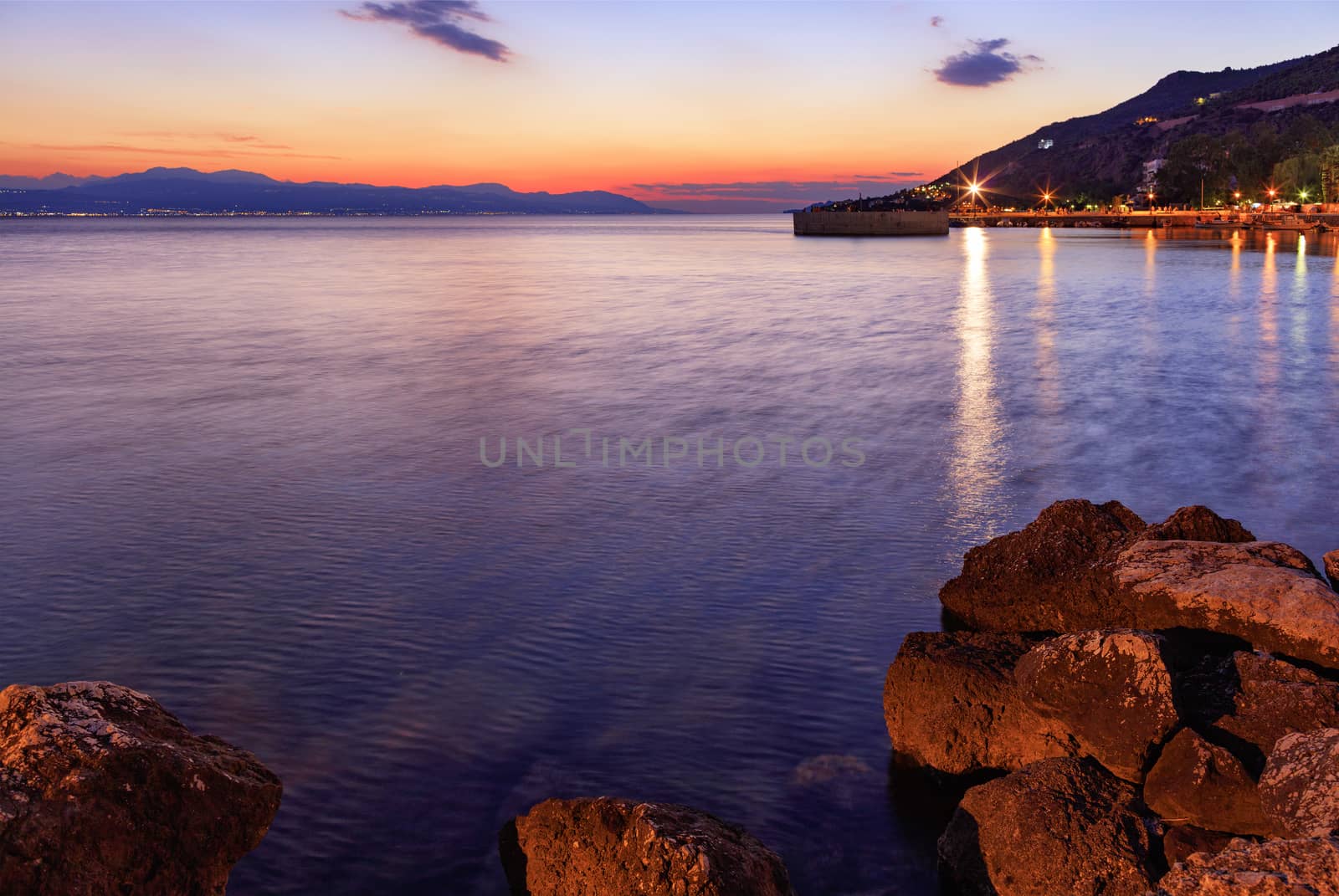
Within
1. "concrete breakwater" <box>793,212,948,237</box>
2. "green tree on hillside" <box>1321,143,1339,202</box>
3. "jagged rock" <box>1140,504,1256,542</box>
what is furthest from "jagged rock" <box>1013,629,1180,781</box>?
"concrete breakwater" <box>793,212,948,237</box>

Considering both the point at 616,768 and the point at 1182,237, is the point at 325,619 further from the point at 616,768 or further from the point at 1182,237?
the point at 1182,237

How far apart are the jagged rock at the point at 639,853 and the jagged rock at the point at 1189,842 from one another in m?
1.98

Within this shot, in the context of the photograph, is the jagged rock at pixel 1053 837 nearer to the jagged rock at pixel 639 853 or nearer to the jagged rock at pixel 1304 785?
the jagged rock at pixel 1304 785

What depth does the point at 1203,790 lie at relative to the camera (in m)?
5.68

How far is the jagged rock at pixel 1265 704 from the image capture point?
607 centimetres

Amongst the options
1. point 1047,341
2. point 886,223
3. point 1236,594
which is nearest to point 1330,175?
point 886,223

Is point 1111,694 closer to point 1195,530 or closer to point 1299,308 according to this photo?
point 1195,530

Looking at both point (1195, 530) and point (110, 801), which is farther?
point (1195, 530)

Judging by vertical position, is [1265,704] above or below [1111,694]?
below

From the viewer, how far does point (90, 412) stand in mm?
20109

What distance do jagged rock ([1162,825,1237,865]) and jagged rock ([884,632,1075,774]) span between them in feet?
2.86

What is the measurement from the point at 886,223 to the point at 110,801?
146020mm

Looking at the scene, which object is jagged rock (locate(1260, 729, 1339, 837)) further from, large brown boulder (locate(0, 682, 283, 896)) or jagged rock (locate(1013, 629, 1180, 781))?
large brown boulder (locate(0, 682, 283, 896))

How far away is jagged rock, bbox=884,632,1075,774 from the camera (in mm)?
6547
